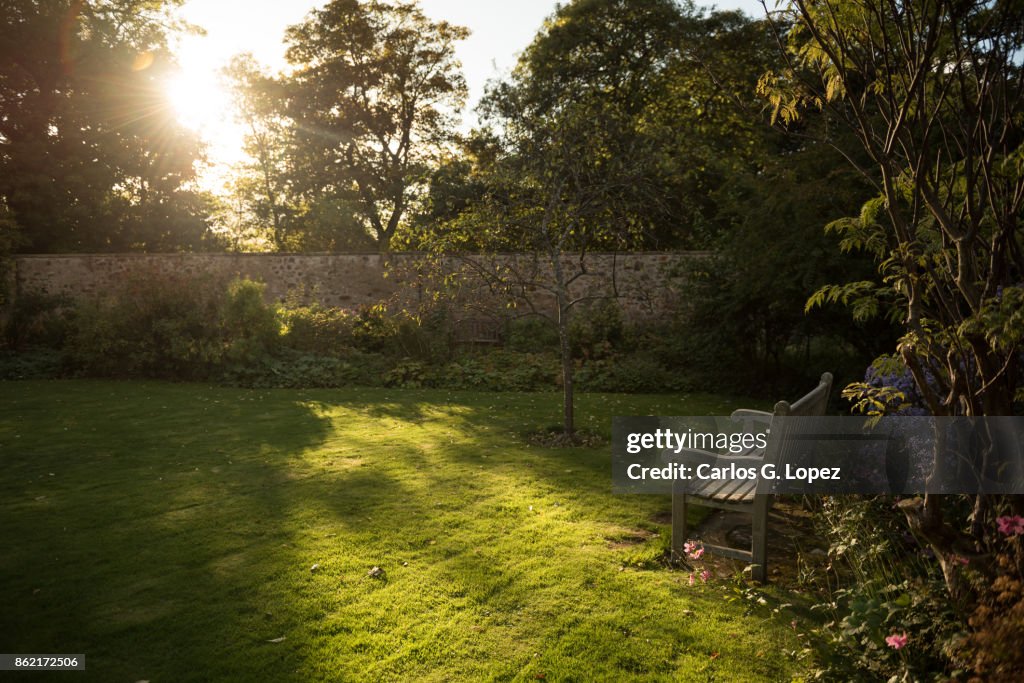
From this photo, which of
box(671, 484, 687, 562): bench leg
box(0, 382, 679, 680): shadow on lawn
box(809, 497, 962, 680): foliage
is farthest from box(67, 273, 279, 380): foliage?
box(809, 497, 962, 680): foliage

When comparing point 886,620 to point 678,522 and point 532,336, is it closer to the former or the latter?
point 678,522

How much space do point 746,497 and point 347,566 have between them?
8.64 feet

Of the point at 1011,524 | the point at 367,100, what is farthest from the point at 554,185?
the point at 367,100

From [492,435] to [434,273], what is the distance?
217 cm

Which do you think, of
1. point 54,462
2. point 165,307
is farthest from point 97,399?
point 54,462

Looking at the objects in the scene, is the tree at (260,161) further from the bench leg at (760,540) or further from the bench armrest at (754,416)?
the bench leg at (760,540)

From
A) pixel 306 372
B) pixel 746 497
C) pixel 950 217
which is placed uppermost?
pixel 950 217

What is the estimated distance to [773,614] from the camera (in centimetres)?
343

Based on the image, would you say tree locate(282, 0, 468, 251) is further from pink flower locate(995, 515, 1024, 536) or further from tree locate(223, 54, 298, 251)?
pink flower locate(995, 515, 1024, 536)

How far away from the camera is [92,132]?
71.8ft

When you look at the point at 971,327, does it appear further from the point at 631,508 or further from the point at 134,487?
the point at 134,487

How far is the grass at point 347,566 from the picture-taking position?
10.3 feet

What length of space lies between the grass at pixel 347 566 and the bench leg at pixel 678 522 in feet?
0.54

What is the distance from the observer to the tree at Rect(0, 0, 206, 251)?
2009 centimetres
